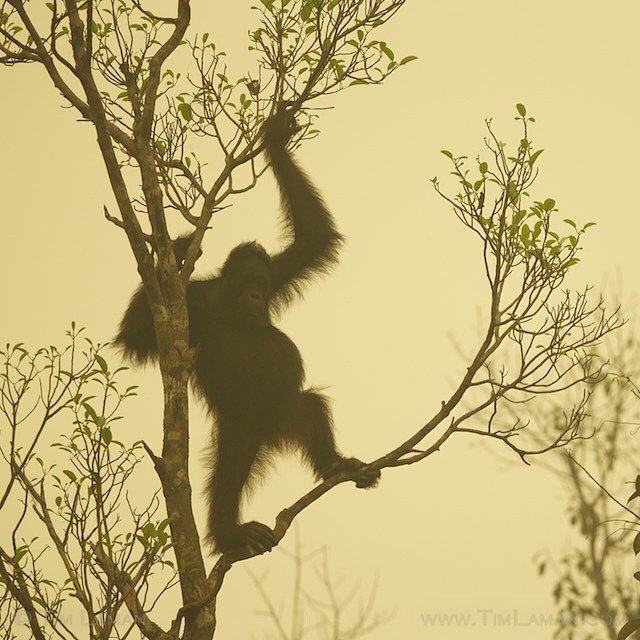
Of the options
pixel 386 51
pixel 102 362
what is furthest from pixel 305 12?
pixel 102 362

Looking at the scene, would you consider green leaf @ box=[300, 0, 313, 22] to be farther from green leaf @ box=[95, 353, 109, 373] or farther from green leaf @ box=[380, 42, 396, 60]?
green leaf @ box=[95, 353, 109, 373]

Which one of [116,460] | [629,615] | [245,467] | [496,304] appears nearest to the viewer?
[116,460]

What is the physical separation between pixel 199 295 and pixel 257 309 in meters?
0.39

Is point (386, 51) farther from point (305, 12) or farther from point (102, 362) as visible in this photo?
point (102, 362)

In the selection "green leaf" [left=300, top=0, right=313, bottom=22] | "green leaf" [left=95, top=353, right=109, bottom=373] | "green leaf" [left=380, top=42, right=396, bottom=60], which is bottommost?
"green leaf" [left=95, top=353, right=109, bottom=373]

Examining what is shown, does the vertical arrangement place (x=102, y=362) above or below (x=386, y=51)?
below

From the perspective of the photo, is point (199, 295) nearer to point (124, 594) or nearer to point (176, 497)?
point (176, 497)

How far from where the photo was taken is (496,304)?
510cm

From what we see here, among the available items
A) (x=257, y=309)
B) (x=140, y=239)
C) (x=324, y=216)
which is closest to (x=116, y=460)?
(x=140, y=239)

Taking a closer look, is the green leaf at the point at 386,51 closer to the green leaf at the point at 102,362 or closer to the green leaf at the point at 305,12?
the green leaf at the point at 305,12

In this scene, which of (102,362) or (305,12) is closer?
(102,362)

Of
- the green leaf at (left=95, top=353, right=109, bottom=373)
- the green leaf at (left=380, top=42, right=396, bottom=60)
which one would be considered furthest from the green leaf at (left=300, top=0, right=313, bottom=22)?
the green leaf at (left=95, top=353, right=109, bottom=373)

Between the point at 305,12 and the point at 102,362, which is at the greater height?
the point at 305,12

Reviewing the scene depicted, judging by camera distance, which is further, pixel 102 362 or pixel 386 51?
pixel 386 51
